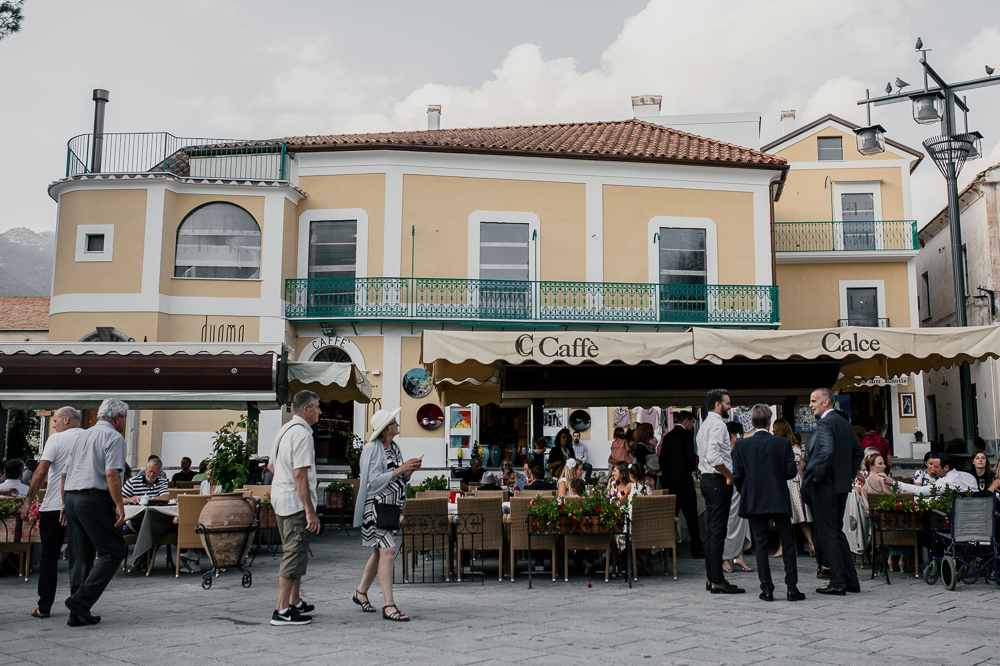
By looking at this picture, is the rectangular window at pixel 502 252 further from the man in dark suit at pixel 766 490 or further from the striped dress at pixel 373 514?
the striped dress at pixel 373 514

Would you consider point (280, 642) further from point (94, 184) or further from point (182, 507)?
point (94, 184)

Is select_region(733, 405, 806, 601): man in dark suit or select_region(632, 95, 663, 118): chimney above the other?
select_region(632, 95, 663, 118): chimney

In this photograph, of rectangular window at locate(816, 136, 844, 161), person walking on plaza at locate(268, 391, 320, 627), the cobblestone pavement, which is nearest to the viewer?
the cobblestone pavement

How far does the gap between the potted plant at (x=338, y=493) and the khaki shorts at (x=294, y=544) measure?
8.00 metres

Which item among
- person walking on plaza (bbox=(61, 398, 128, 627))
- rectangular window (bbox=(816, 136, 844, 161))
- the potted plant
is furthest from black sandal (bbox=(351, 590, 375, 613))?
rectangular window (bbox=(816, 136, 844, 161))

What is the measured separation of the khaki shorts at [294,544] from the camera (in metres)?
5.77

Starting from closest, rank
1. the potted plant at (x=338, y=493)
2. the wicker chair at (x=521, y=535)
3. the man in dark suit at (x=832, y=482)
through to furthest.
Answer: the man in dark suit at (x=832, y=482) < the wicker chair at (x=521, y=535) < the potted plant at (x=338, y=493)

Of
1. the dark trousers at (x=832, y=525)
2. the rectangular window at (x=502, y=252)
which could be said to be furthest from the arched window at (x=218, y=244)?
the dark trousers at (x=832, y=525)

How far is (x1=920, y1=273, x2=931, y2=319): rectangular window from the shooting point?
101ft

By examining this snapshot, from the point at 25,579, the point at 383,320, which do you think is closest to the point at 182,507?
the point at 25,579

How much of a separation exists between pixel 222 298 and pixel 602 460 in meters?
9.40

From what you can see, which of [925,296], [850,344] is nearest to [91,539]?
[850,344]

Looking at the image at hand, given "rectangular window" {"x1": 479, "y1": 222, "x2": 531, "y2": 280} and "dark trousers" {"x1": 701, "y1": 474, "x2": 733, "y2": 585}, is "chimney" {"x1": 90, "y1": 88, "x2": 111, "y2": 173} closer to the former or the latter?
"rectangular window" {"x1": 479, "y1": 222, "x2": 531, "y2": 280}

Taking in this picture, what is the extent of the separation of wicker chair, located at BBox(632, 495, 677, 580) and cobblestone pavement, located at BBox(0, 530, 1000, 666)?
385mm
